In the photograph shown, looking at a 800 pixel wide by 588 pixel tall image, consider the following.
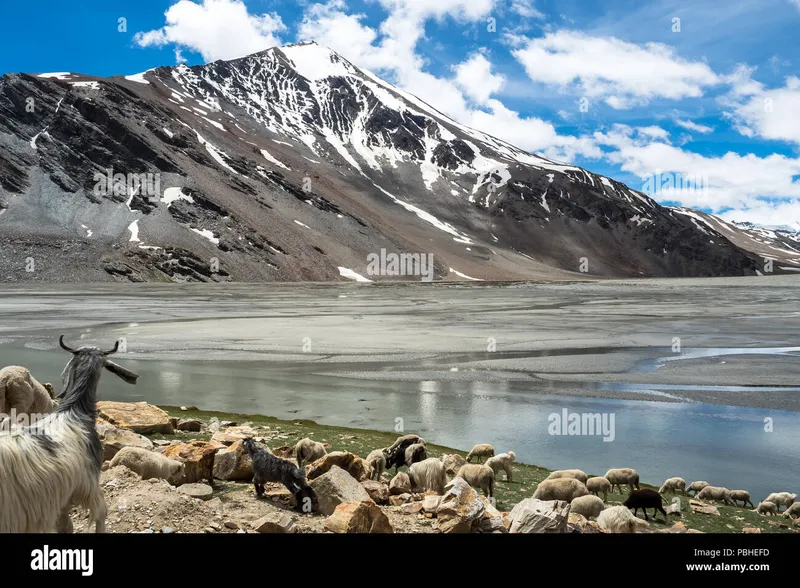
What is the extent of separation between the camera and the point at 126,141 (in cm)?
13638

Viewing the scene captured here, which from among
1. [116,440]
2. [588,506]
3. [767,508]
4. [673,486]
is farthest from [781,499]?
[116,440]

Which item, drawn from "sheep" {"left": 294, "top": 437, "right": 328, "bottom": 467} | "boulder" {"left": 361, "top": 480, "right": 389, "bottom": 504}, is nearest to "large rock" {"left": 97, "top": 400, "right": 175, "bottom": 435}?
"sheep" {"left": 294, "top": 437, "right": 328, "bottom": 467}

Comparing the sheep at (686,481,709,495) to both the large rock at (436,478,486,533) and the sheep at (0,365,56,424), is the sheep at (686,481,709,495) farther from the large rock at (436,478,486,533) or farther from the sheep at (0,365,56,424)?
the sheep at (0,365,56,424)

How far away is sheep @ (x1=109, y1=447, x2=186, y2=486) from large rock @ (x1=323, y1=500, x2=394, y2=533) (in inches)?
103

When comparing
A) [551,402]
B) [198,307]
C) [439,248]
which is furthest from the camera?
[439,248]

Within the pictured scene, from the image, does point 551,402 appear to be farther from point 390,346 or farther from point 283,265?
point 283,265

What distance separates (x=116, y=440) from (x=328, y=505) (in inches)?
160

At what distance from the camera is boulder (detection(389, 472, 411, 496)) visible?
8625mm

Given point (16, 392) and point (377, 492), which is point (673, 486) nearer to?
point (377, 492)

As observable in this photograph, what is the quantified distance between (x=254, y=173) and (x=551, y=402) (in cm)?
15323

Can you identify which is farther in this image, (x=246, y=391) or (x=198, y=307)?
(x=198, y=307)

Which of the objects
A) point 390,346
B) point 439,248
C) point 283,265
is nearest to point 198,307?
point 390,346

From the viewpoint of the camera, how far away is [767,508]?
30.9 ft
